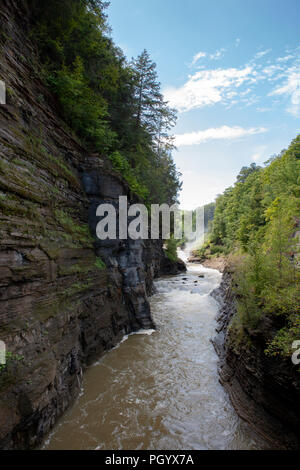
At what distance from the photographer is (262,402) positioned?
208 inches

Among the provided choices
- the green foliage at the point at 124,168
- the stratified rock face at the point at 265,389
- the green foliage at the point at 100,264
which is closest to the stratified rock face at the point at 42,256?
the green foliage at the point at 100,264

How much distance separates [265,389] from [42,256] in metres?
6.44

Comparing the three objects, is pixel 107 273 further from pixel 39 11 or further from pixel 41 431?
pixel 39 11

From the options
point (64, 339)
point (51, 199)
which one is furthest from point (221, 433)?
point (51, 199)

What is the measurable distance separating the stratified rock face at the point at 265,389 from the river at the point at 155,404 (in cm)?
37

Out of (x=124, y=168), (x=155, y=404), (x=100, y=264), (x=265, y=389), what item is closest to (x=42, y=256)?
(x=100, y=264)

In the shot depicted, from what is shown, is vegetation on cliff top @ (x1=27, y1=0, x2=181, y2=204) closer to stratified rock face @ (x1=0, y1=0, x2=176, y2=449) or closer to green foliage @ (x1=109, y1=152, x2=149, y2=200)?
green foliage @ (x1=109, y1=152, x2=149, y2=200)

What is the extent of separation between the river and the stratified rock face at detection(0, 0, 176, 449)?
0.60 meters

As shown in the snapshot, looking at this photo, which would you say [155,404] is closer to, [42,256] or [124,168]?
[42,256]

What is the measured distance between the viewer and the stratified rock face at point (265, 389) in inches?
177

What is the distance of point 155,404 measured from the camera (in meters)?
6.35

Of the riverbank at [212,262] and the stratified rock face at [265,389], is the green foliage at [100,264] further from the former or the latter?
the riverbank at [212,262]
